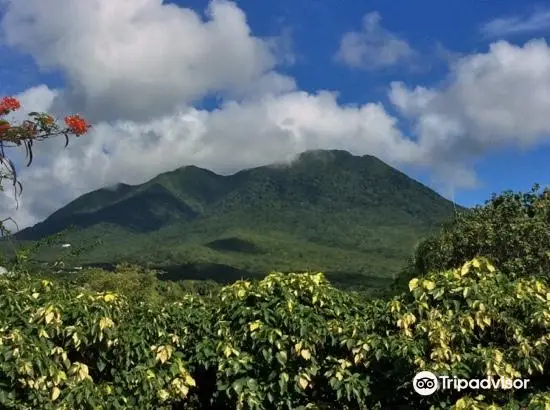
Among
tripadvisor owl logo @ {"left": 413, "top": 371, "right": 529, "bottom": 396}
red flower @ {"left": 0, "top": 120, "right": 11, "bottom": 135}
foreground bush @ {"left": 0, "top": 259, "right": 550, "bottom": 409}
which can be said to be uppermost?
red flower @ {"left": 0, "top": 120, "right": 11, "bottom": 135}

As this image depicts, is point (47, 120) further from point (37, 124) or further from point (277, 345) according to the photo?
point (277, 345)

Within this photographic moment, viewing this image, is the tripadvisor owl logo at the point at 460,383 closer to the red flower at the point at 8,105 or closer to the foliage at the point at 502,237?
Answer: the red flower at the point at 8,105

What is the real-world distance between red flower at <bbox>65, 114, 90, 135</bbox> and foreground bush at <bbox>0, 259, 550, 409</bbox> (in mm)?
2081

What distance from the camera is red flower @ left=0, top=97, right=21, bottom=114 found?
757cm

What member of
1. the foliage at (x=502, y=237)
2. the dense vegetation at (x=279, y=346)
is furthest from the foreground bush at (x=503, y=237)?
the dense vegetation at (x=279, y=346)

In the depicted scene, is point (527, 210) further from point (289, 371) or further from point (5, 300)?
point (5, 300)

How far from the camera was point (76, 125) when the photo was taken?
755 cm

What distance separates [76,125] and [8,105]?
93cm

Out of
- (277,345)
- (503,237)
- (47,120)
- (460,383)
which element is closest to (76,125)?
(47,120)

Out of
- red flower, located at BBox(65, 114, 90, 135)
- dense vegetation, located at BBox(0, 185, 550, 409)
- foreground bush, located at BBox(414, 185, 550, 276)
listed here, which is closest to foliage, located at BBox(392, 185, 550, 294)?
foreground bush, located at BBox(414, 185, 550, 276)

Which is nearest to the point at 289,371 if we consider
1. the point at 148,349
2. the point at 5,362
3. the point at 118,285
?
the point at 148,349

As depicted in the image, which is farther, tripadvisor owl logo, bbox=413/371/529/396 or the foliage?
the foliage

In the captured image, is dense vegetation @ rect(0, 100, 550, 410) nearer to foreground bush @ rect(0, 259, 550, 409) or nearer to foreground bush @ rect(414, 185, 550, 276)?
foreground bush @ rect(0, 259, 550, 409)

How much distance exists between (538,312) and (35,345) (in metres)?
5.86
